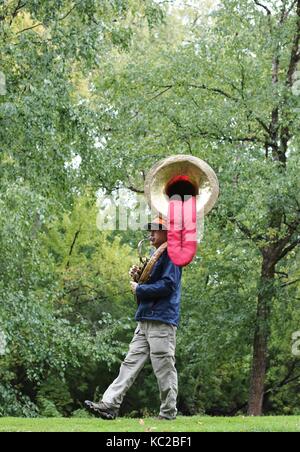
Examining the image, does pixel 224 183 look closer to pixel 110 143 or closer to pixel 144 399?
pixel 110 143

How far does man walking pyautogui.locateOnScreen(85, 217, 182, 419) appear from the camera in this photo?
24.6ft

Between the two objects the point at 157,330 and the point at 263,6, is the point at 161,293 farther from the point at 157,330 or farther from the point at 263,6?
the point at 263,6

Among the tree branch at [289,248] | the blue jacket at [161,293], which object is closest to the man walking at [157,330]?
the blue jacket at [161,293]

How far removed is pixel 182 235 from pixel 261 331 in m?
11.5

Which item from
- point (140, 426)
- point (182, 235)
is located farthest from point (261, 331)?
point (182, 235)

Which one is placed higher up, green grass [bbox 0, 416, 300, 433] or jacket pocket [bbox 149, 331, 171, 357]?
jacket pocket [bbox 149, 331, 171, 357]

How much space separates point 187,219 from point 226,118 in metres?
10.4

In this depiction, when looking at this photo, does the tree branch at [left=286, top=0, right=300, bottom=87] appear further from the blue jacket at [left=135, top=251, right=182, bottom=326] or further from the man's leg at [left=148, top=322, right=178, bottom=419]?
the man's leg at [left=148, top=322, right=178, bottom=419]

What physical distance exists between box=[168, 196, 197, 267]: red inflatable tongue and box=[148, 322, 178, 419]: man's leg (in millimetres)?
732

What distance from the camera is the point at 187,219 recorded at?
7.22 m

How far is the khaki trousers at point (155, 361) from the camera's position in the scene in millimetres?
7598

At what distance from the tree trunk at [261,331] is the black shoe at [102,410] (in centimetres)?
1018

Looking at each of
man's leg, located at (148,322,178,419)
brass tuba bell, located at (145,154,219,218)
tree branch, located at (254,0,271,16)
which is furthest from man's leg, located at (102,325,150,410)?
tree branch, located at (254,0,271,16)
